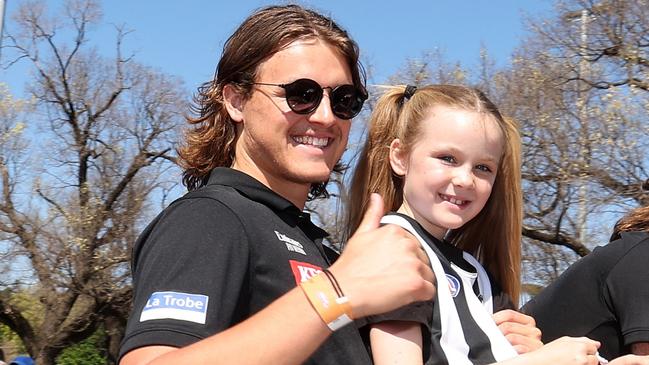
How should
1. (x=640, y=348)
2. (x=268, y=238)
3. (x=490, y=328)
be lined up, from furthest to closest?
(x=640, y=348), (x=490, y=328), (x=268, y=238)

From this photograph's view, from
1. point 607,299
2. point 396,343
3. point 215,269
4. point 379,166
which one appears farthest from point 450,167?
point 215,269

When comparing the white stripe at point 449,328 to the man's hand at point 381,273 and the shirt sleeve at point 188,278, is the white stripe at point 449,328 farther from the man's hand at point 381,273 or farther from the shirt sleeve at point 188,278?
the shirt sleeve at point 188,278

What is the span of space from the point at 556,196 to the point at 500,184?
41.2ft

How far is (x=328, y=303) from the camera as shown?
72.0 inches

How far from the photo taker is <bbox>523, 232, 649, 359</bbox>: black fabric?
271cm

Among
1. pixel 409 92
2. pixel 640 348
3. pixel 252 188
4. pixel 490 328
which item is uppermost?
pixel 409 92

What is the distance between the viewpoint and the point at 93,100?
18.6m

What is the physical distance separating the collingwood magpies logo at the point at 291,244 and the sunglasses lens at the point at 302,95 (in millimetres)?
462

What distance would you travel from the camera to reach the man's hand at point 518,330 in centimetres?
247

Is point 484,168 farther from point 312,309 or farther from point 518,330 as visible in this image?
point 312,309

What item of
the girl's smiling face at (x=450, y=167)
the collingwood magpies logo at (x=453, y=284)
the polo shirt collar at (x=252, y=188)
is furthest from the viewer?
the girl's smiling face at (x=450, y=167)

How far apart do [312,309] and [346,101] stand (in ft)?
3.24

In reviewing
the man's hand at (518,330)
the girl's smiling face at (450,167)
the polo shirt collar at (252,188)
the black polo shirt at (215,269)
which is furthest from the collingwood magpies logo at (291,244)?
the man's hand at (518,330)

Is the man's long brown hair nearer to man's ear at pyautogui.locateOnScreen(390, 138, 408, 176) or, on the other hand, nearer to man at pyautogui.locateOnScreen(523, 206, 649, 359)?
man's ear at pyautogui.locateOnScreen(390, 138, 408, 176)
